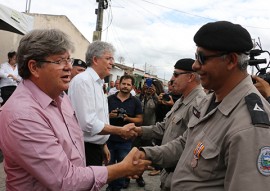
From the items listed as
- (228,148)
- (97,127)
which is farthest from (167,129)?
(228,148)

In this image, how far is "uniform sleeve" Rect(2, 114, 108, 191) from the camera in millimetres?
1630

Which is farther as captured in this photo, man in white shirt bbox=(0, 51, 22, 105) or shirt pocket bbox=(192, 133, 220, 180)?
man in white shirt bbox=(0, 51, 22, 105)

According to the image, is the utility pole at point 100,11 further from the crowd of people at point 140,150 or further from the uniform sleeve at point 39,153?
the uniform sleeve at point 39,153

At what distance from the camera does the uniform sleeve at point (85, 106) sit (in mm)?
3209

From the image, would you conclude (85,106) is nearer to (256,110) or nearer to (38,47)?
(38,47)

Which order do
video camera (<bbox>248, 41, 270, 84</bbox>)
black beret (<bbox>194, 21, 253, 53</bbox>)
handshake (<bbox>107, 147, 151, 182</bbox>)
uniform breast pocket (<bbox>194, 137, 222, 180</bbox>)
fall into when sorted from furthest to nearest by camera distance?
video camera (<bbox>248, 41, 270, 84</bbox>)
handshake (<bbox>107, 147, 151, 182</bbox>)
black beret (<bbox>194, 21, 253, 53</bbox>)
uniform breast pocket (<bbox>194, 137, 222, 180</bbox>)

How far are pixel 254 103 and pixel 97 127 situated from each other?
2.03 metres

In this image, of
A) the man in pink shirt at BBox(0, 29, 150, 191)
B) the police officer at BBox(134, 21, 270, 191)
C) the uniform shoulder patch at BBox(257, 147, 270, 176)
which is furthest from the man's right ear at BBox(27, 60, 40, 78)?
the uniform shoulder patch at BBox(257, 147, 270, 176)

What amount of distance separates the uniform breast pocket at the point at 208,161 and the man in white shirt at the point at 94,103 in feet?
5.68

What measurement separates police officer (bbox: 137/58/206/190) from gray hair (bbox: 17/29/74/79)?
5.15 ft

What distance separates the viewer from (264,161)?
1378 mm

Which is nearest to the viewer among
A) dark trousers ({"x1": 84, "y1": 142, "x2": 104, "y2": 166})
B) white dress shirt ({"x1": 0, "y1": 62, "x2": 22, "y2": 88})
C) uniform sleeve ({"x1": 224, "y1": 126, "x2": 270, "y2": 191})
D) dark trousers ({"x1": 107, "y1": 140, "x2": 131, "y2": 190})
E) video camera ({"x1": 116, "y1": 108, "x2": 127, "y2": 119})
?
uniform sleeve ({"x1": 224, "y1": 126, "x2": 270, "y2": 191})

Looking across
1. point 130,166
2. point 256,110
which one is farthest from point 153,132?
point 256,110

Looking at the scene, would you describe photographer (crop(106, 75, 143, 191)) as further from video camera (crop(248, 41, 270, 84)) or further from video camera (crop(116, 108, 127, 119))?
video camera (crop(248, 41, 270, 84))
